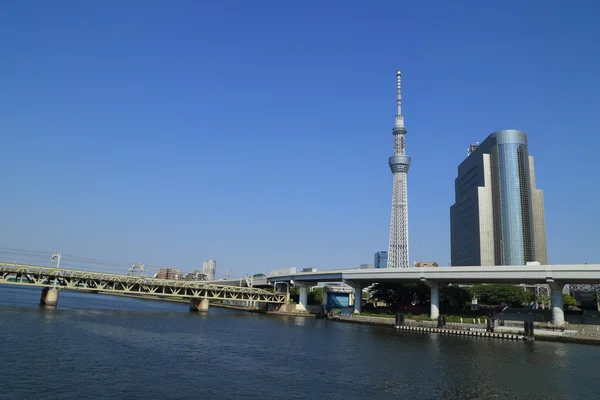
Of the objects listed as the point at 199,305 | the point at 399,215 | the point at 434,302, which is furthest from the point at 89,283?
the point at 399,215

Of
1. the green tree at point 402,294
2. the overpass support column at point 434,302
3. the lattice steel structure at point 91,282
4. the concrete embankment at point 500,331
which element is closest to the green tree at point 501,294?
the green tree at point 402,294

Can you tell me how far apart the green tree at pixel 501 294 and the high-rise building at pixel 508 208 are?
6937 cm

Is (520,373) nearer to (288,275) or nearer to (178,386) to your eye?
(178,386)

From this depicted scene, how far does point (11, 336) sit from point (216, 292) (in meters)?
76.8

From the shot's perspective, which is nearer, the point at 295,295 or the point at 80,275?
the point at 80,275

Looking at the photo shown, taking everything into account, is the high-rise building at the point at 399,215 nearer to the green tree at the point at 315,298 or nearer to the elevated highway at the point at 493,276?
the green tree at the point at 315,298

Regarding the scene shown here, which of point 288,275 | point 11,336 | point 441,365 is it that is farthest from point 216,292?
point 441,365

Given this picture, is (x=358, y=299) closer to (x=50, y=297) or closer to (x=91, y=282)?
(x=91, y=282)

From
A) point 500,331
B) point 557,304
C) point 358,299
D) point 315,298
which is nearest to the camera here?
point 500,331

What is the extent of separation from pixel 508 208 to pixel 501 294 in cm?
8070

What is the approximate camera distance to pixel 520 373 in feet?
142

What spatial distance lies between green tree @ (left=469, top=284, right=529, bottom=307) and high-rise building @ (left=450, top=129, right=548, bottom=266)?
6937cm

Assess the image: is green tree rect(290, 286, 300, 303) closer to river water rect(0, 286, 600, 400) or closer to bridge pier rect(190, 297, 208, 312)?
bridge pier rect(190, 297, 208, 312)

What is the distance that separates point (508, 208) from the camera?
186 meters
